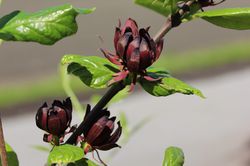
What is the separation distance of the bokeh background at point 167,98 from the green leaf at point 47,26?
169 inches

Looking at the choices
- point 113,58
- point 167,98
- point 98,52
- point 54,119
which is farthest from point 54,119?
point 98,52

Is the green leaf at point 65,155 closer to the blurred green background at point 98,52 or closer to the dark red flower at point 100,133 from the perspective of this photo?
the dark red flower at point 100,133

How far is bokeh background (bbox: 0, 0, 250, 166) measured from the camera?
17.3 ft

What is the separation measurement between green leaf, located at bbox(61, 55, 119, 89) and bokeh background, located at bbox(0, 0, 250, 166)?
420 cm

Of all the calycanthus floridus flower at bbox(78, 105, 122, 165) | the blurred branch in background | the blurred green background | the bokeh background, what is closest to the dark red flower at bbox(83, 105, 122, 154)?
the calycanthus floridus flower at bbox(78, 105, 122, 165)

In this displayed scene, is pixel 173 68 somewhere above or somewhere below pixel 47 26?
below

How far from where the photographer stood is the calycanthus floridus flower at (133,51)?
30.6 inches

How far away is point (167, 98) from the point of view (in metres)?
6.03

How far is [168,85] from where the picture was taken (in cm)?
82

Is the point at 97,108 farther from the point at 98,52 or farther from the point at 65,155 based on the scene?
the point at 98,52

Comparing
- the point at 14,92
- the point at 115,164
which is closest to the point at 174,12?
the point at 115,164

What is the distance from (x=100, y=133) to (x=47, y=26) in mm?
143

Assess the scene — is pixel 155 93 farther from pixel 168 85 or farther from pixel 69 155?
pixel 69 155

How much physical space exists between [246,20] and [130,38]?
16 cm
